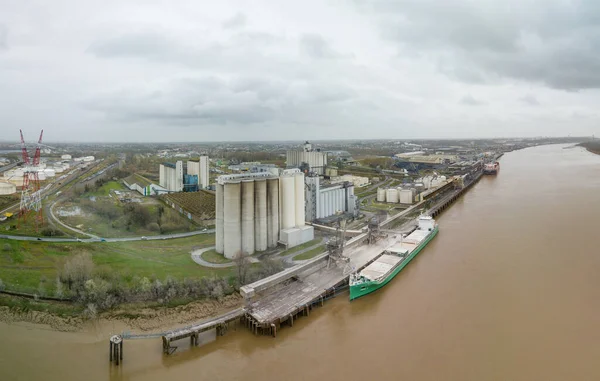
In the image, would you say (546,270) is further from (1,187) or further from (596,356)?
(1,187)

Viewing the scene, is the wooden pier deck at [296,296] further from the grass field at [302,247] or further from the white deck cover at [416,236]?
the white deck cover at [416,236]

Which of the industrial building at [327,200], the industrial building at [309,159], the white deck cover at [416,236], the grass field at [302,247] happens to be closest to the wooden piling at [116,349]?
the grass field at [302,247]

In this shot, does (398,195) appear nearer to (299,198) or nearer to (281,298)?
(299,198)

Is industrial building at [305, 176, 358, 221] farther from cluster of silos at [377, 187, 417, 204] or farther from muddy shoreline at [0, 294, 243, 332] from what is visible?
muddy shoreline at [0, 294, 243, 332]

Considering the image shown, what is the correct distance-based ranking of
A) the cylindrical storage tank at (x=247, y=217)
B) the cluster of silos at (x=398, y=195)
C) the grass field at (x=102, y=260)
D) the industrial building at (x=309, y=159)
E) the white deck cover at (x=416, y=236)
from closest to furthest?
the grass field at (x=102, y=260), the cylindrical storage tank at (x=247, y=217), the white deck cover at (x=416, y=236), the cluster of silos at (x=398, y=195), the industrial building at (x=309, y=159)

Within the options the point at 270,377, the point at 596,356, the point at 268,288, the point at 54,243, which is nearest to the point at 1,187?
the point at 54,243

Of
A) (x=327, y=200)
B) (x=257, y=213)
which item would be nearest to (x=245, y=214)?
(x=257, y=213)

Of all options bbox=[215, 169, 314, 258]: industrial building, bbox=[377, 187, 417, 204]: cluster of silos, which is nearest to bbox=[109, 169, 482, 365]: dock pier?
bbox=[215, 169, 314, 258]: industrial building
